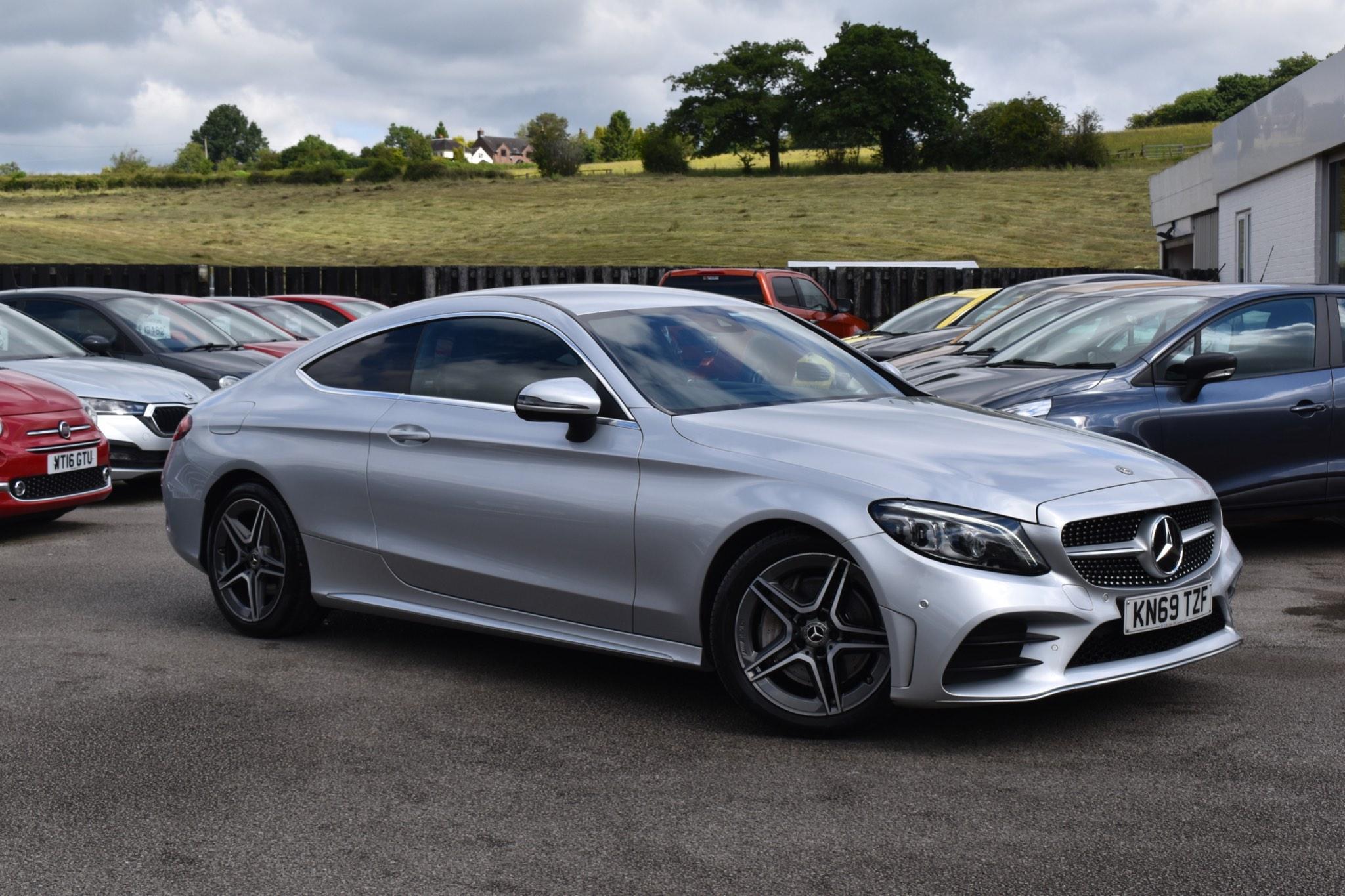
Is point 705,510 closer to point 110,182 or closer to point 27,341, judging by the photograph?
point 27,341

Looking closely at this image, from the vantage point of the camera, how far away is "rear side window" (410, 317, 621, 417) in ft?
17.8

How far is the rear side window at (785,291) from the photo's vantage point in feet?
71.6

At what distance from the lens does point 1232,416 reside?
809 cm

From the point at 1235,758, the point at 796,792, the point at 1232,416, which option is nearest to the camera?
the point at 796,792

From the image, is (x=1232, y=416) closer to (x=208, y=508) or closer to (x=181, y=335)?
(x=208, y=508)

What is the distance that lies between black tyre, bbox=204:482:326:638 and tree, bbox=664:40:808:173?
276ft

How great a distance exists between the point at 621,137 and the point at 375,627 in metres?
154

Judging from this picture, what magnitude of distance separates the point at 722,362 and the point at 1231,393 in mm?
4058

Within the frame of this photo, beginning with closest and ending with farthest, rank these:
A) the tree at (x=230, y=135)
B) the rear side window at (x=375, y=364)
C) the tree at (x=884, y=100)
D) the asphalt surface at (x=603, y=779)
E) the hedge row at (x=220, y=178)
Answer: the asphalt surface at (x=603, y=779) → the rear side window at (x=375, y=364) → the hedge row at (x=220, y=178) → the tree at (x=884, y=100) → the tree at (x=230, y=135)

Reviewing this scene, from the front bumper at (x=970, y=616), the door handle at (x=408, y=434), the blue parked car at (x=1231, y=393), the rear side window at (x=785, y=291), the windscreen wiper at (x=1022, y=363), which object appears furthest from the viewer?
the rear side window at (x=785, y=291)

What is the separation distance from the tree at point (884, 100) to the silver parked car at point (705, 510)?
82244 millimetres

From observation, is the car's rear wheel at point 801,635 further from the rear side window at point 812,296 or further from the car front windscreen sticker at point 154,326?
the rear side window at point 812,296

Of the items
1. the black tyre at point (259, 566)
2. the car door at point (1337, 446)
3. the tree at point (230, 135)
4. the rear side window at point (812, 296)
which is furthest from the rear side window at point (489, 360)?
the tree at point (230, 135)

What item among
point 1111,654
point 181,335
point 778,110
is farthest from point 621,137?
point 1111,654
